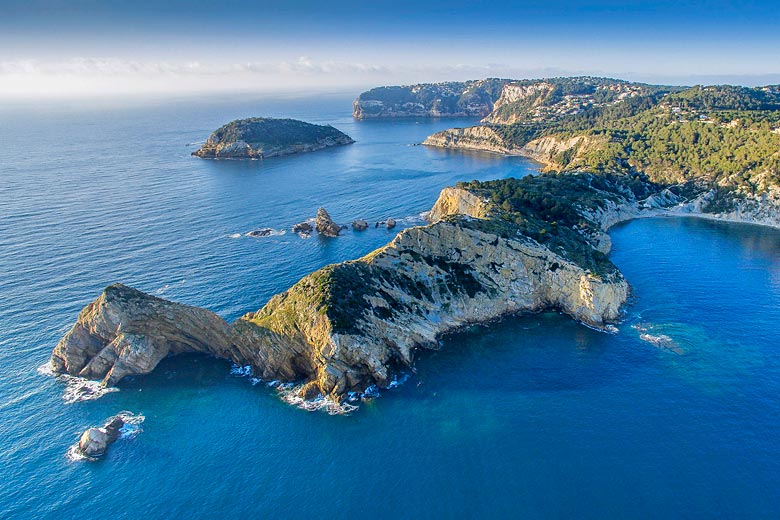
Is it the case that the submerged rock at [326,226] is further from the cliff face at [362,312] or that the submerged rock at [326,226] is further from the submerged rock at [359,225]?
the cliff face at [362,312]

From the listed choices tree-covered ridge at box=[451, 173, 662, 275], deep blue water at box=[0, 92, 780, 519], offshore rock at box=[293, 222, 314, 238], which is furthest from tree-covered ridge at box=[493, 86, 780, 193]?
offshore rock at box=[293, 222, 314, 238]

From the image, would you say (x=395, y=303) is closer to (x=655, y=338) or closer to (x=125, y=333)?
(x=125, y=333)

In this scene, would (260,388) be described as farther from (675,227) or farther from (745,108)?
(745,108)

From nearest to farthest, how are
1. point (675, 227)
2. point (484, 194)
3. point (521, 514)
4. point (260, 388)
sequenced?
point (521, 514)
point (260, 388)
point (484, 194)
point (675, 227)

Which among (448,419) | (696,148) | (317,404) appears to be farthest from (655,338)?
(696,148)

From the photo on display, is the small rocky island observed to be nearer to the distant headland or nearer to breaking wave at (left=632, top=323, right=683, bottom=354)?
the distant headland

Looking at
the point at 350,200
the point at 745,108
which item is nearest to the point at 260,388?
the point at 350,200
